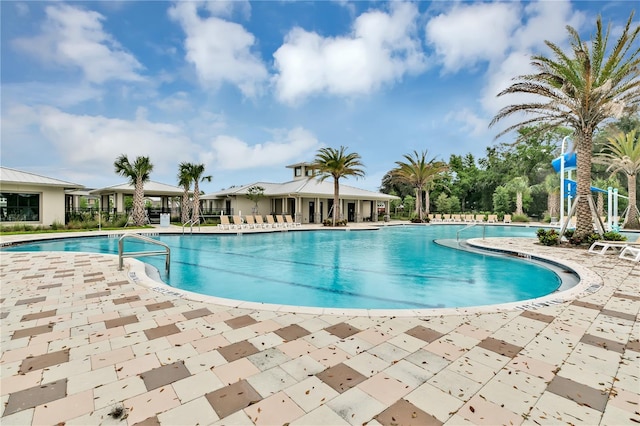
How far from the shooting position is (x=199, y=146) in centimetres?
2659

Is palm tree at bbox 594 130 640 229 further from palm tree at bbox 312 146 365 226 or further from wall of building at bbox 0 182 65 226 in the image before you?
wall of building at bbox 0 182 65 226

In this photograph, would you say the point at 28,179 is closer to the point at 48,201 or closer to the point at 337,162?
the point at 48,201

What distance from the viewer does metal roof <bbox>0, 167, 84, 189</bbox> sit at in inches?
708

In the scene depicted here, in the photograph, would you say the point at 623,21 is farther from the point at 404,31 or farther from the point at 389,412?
the point at 389,412

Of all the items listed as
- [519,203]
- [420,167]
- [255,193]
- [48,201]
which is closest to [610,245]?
[420,167]

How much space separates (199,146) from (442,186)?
28.7m

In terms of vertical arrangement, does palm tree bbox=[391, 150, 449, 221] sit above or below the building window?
above

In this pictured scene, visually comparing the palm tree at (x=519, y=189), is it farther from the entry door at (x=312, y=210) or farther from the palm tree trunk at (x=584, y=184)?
the palm tree trunk at (x=584, y=184)

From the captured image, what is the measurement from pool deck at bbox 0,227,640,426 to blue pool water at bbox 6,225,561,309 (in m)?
2.06

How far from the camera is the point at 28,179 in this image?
18688 mm

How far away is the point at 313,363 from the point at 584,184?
1391 centimetres

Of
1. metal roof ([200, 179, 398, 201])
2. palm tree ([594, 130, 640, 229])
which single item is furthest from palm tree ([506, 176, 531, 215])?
metal roof ([200, 179, 398, 201])

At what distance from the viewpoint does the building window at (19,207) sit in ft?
61.3

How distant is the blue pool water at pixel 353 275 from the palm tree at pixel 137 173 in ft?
30.2
